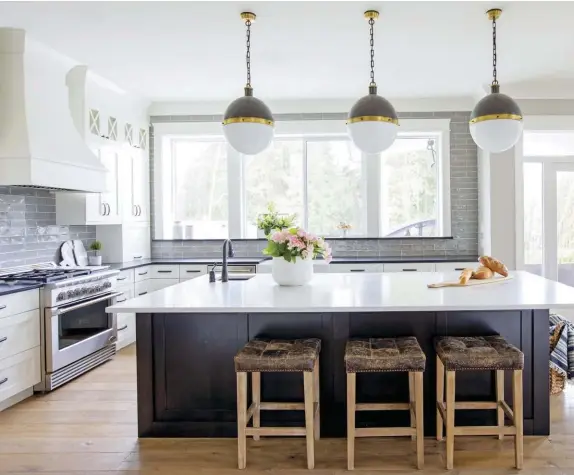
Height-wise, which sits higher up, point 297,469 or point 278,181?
point 278,181

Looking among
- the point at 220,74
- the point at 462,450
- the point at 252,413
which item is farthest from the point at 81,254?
the point at 462,450

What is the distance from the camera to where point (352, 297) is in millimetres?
2713

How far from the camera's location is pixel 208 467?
8.16 feet

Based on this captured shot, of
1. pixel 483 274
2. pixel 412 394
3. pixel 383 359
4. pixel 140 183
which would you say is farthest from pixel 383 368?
pixel 140 183

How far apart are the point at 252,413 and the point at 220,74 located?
322 cm

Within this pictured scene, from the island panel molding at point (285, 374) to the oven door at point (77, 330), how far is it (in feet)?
4.11

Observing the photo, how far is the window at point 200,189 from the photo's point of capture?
19.6 ft

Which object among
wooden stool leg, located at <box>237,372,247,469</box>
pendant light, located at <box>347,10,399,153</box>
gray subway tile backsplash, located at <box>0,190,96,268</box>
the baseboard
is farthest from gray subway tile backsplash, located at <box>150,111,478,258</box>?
wooden stool leg, located at <box>237,372,247,469</box>

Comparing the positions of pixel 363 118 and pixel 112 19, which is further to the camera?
pixel 112 19

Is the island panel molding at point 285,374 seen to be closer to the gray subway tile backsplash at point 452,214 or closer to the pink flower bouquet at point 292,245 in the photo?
the pink flower bouquet at point 292,245

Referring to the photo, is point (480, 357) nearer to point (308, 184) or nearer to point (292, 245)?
point (292, 245)

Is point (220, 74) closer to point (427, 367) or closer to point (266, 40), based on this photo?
point (266, 40)

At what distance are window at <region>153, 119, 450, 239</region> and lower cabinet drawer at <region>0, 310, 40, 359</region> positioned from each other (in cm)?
247

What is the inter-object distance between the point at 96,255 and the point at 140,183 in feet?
3.11
